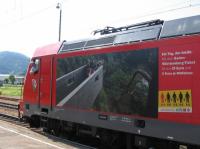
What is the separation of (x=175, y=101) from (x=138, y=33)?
2677 millimetres

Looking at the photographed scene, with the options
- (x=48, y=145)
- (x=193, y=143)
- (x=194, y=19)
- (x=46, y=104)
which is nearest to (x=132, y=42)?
(x=194, y=19)

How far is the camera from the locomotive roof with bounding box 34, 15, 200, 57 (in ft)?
32.6

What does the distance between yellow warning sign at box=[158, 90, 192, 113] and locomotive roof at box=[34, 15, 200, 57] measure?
1405mm

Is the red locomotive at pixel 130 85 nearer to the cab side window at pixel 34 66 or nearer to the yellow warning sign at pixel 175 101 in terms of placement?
the yellow warning sign at pixel 175 101

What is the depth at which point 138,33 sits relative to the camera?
1161 cm

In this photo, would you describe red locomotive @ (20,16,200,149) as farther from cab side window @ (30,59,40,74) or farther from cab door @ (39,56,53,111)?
cab side window @ (30,59,40,74)

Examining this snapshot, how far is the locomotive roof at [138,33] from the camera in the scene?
9.95 meters

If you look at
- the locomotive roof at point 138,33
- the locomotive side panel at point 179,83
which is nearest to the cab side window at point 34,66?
the locomotive roof at point 138,33

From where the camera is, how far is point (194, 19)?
9875 mm

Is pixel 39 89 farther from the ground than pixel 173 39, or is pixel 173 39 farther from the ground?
pixel 173 39

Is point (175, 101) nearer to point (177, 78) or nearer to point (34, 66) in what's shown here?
point (177, 78)

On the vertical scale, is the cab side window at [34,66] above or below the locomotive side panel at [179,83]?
above

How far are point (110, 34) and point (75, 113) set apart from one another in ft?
9.54

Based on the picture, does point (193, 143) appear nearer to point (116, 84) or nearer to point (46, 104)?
point (116, 84)
